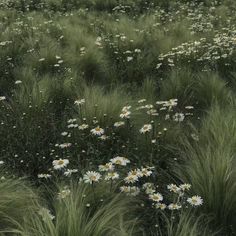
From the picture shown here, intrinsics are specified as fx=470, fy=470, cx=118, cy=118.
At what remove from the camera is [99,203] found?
3.69 metres

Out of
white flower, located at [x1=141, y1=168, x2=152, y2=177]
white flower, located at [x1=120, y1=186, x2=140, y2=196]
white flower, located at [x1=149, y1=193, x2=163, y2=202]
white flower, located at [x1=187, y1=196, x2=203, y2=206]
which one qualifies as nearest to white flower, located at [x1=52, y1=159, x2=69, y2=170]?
white flower, located at [x1=120, y1=186, x2=140, y2=196]

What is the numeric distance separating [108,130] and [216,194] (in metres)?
1.86

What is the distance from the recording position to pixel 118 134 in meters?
5.19

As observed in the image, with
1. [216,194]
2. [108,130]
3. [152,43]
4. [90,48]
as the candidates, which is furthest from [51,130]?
[152,43]

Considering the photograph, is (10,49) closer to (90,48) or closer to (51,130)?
(90,48)

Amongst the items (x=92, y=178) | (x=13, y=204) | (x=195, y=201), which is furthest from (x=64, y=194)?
(x=195, y=201)

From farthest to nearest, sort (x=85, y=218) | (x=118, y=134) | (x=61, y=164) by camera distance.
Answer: (x=118, y=134), (x=61, y=164), (x=85, y=218)

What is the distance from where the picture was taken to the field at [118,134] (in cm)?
354

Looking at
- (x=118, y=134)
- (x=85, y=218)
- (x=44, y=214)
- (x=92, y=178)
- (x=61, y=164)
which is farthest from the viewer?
(x=118, y=134)

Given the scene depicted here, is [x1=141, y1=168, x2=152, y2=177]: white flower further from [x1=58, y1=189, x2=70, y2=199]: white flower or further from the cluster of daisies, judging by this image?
[x1=58, y1=189, x2=70, y2=199]: white flower

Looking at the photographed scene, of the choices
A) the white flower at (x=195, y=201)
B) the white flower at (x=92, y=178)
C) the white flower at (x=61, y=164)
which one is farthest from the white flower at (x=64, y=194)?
the white flower at (x=195, y=201)

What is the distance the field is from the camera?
11.6ft

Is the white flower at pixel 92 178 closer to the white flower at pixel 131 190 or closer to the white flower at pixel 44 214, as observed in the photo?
the white flower at pixel 131 190

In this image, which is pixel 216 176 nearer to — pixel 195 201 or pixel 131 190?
pixel 195 201
